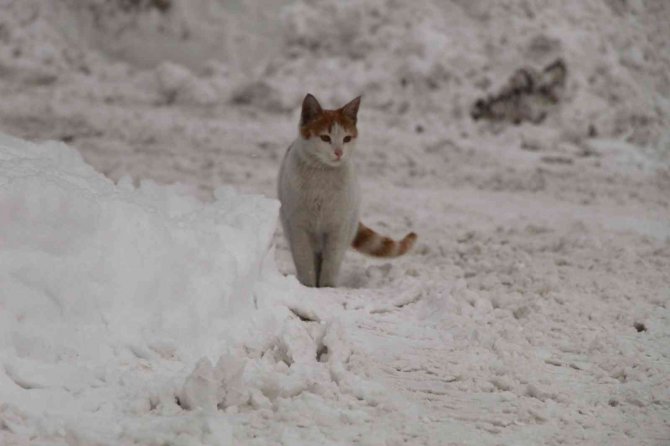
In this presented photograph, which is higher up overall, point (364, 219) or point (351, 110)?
point (351, 110)

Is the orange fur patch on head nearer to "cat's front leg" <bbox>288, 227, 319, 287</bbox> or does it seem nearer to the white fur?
the white fur

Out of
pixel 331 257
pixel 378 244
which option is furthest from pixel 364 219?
pixel 331 257

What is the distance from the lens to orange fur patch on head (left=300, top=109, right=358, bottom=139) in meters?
3.64

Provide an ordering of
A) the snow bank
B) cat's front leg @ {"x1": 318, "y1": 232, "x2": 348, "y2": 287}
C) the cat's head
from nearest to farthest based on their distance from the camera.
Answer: the snow bank → the cat's head → cat's front leg @ {"x1": 318, "y1": 232, "x2": 348, "y2": 287}

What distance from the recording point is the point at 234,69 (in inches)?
294

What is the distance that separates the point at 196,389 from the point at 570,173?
4.50 m

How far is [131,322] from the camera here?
2.50 meters

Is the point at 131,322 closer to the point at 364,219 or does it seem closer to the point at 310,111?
the point at 310,111

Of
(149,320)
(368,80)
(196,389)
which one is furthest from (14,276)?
(368,80)

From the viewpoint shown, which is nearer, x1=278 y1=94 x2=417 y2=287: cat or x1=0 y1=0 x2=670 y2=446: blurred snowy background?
x1=0 y1=0 x2=670 y2=446: blurred snowy background

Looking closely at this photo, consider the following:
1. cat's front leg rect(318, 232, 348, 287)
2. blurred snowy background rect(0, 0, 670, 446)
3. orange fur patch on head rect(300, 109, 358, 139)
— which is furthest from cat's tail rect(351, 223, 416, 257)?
orange fur patch on head rect(300, 109, 358, 139)

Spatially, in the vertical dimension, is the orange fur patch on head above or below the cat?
above

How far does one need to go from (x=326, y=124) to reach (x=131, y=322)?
1412mm

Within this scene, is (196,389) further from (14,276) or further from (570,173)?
(570,173)
